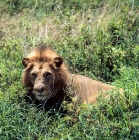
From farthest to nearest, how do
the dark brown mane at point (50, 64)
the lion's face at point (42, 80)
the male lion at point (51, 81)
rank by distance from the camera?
the dark brown mane at point (50, 64) < the male lion at point (51, 81) < the lion's face at point (42, 80)

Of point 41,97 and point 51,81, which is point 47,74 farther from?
point 41,97

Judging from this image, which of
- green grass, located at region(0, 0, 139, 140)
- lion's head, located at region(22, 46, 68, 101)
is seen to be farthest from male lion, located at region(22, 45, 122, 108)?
green grass, located at region(0, 0, 139, 140)

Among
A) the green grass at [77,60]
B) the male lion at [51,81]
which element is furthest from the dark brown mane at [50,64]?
the green grass at [77,60]

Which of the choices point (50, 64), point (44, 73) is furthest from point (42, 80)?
point (50, 64)

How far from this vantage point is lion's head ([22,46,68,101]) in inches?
256

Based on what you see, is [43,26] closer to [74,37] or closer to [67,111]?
[74,37]

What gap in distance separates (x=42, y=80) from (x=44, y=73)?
0.15m

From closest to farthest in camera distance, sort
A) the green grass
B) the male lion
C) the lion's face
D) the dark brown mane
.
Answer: the green grass
the lion's face
the male lion
the dark brown mane

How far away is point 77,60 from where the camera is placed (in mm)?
8242

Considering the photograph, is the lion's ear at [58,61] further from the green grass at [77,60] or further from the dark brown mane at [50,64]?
the green grass at [77,60]

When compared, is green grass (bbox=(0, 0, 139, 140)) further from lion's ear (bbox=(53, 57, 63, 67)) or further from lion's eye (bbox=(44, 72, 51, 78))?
lion's ear (bbox=(53, 57, 63, 67))

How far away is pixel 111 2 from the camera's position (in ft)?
36.6

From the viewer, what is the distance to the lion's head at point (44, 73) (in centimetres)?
651

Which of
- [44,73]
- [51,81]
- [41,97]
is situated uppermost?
[44,73]
